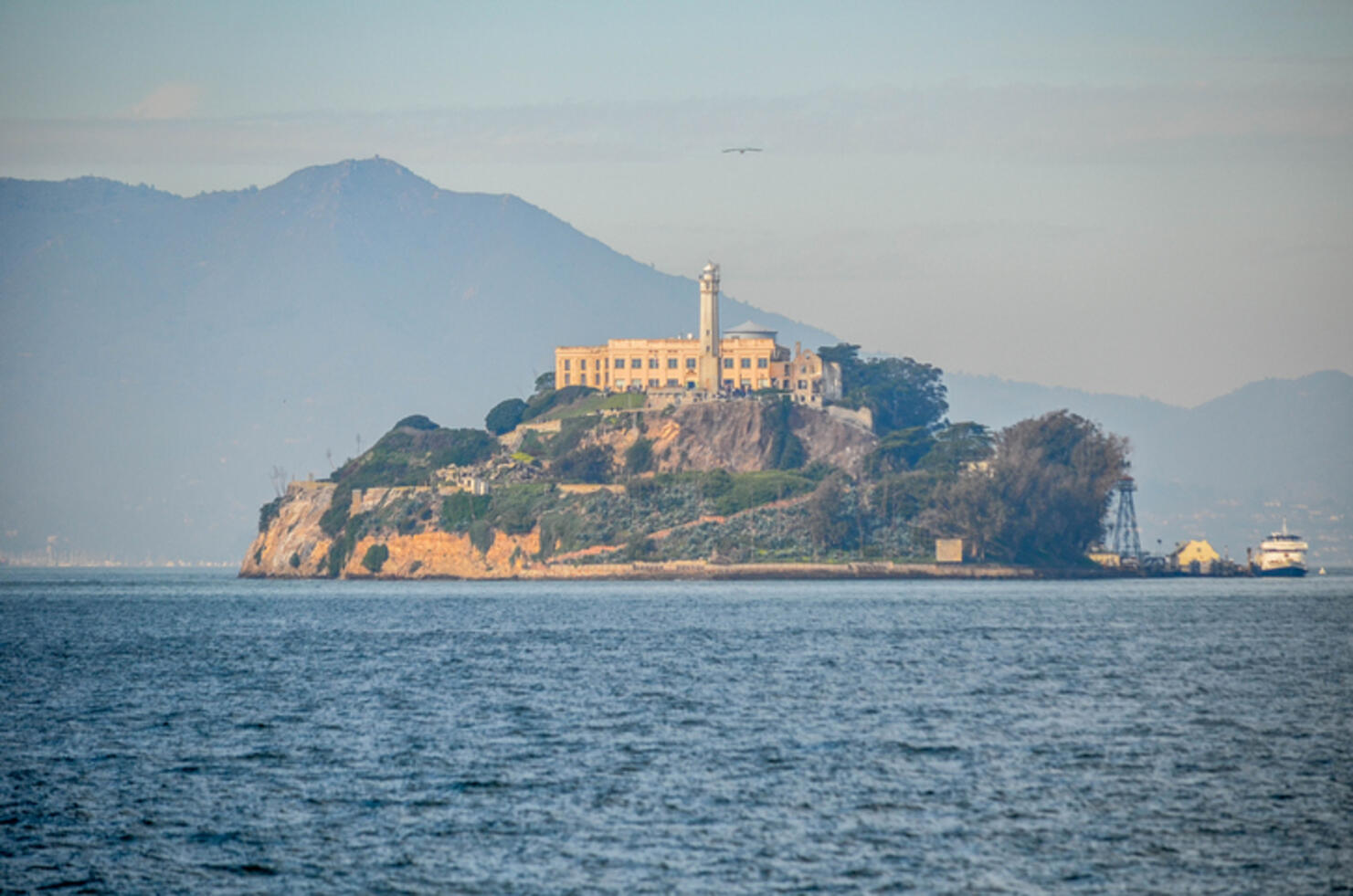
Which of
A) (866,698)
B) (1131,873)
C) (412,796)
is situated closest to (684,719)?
(866,698)

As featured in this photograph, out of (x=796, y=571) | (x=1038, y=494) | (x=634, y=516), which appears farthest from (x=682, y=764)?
(x=634, y=516)

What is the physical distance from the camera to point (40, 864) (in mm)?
32125

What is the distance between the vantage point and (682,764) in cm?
4303

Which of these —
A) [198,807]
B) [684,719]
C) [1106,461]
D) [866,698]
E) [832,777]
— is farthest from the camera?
[1106,461]

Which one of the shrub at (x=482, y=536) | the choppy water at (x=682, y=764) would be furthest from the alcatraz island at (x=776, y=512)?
the choppy water at (x=682, y=764)

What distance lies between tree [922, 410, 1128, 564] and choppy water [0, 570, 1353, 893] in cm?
8955

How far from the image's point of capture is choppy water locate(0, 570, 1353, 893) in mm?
31953

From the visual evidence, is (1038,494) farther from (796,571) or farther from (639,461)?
(639,461)

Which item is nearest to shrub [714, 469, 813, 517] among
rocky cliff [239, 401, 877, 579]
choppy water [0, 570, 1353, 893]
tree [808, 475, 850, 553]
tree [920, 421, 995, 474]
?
rocky cliff [239, 401, 877, 579]

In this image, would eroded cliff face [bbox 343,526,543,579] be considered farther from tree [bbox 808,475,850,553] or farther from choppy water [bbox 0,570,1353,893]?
choppy water [bbox 0,570,1353,893]

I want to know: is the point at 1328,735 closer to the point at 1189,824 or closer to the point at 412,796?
the point at 1189,824

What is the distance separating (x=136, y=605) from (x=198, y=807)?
103060mm

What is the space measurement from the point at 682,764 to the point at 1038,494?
144 meters

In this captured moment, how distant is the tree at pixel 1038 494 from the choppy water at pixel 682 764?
89547 mm
